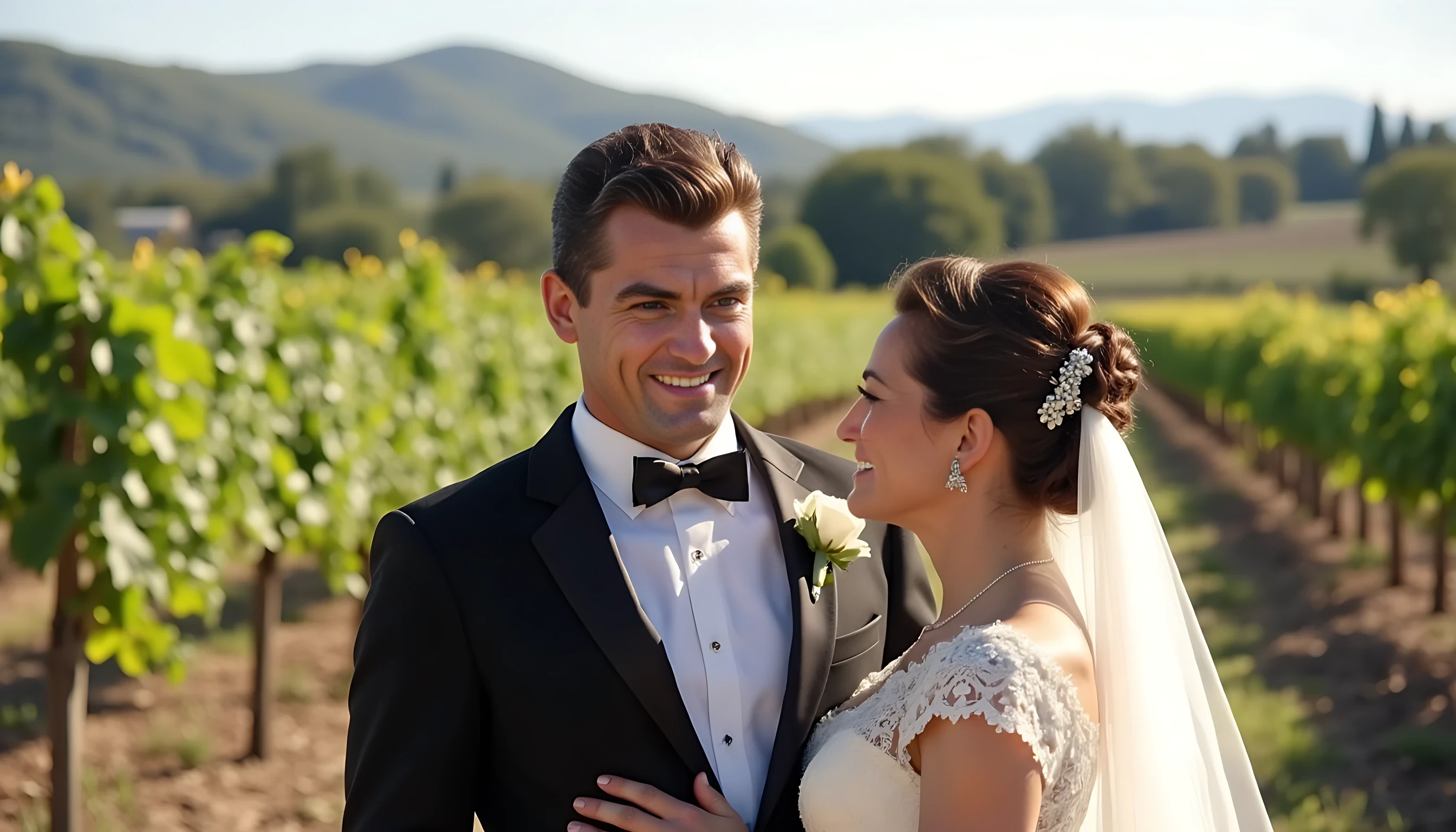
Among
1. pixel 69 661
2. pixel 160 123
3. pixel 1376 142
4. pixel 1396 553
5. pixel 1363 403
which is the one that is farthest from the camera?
pixel 160 123

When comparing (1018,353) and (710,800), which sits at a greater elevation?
(1018,353)

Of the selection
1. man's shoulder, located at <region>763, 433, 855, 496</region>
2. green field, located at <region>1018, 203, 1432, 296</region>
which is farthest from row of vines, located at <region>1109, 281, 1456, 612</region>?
green field, located at <region>1018, 203, 1432, 296</region>

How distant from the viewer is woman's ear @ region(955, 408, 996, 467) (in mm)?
2672

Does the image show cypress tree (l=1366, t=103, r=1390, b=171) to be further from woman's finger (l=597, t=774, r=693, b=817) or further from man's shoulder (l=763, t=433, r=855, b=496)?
woman's finger (l=597, t=774, r=693, b=817)

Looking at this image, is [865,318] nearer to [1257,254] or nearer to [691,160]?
[691,160]

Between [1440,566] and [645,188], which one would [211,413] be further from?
[1440,566]

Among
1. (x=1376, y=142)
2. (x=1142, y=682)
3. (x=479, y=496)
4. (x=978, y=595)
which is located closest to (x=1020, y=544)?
(x=978, y=595)

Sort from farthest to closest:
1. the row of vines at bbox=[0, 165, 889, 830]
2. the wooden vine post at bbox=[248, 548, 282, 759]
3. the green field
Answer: the green field, the wooden vine post at bbox=[248, 548, 282, 759], the row of vines at bbox=[0, 165, 889, 830]

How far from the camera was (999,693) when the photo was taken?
7.75ft

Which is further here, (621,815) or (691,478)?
(691,478)

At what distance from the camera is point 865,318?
35375mm

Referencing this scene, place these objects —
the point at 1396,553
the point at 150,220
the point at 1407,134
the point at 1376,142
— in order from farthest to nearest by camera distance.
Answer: the point at 1407,134 → the point at 1376,142 → the point at 150,220 → the point at 1396,553

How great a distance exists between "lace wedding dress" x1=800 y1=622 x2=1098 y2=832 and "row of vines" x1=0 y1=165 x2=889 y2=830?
3.52 meters

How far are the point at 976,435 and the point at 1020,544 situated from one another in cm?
26
